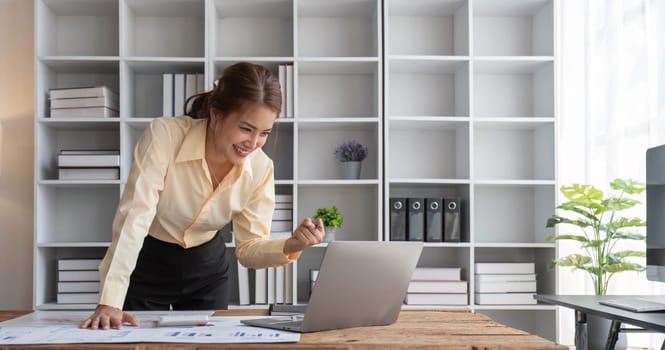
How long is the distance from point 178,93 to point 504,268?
194 centimetres

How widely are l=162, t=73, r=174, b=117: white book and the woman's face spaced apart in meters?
1.87

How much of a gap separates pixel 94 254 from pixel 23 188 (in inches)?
22.0

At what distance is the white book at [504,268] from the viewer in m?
3.94

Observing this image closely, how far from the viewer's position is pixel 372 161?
4234mm

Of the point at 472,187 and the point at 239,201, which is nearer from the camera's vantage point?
the point at 239,201

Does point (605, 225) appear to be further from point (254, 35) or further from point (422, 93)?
point (254, 35)

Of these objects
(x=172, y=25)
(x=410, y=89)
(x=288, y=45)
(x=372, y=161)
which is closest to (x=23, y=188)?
(x=172, y=25)

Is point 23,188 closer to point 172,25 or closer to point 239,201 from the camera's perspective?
point 172,25

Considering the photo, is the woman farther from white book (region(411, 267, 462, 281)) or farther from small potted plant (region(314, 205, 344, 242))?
white book (region(411, 267, 462, 281))

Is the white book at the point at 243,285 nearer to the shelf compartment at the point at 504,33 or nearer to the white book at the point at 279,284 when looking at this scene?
the white book at the point at 279,284

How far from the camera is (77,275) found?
3.89 meters

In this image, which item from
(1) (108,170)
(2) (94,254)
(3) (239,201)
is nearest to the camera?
(3) (239,201)

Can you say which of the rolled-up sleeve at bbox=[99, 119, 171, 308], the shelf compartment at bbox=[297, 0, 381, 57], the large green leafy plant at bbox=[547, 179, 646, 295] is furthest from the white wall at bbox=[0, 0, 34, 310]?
the large green leafy plant at bbox=[547, 179, 646, 295]

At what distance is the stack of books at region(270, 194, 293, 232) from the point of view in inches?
156
